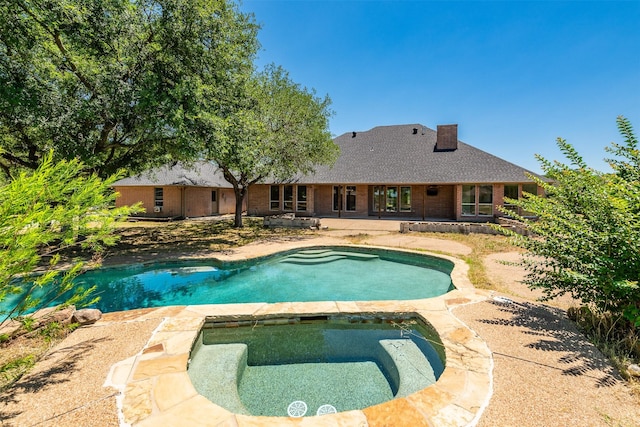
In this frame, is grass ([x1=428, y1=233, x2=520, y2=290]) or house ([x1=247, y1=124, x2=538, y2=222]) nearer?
grass ([x1=428, y1=233, x2=520, y2=290])

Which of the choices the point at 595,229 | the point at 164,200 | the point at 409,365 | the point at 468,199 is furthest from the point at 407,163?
the point at 409,365

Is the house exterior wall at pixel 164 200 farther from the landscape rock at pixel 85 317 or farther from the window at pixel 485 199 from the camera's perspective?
the window at pixel 485 199

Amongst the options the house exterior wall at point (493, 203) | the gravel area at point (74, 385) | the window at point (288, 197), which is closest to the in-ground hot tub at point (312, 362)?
the gravel area at point (74, 385)

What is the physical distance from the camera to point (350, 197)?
23.6 m

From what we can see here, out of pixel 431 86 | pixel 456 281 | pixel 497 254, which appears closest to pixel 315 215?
pixel 431 86

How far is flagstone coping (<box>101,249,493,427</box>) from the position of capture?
104 inches

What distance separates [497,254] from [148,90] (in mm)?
13813

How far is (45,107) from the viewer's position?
9.09m

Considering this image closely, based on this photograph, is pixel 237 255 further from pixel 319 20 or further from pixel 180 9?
pixel 319 20

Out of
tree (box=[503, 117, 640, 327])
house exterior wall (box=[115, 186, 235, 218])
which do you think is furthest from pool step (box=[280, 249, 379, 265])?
house exterior wall (box=[115, 186, 235, 218])

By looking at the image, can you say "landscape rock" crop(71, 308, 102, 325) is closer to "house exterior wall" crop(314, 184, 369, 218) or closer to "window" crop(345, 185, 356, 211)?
"house exterior wall" crop(314, 184, 369, 218)

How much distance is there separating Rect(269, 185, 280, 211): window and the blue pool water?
13.7 m

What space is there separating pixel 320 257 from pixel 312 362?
695cm

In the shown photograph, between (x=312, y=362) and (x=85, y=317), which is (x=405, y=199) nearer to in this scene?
(x=312, y=362)
